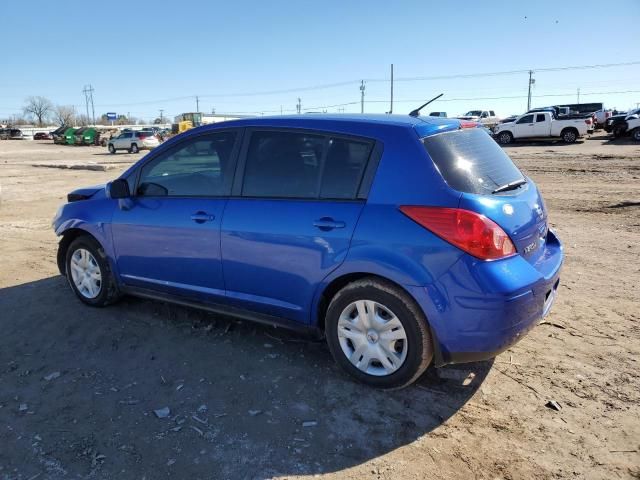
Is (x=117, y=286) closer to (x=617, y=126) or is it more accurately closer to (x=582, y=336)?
(x=582, y=336)

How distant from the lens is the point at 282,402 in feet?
10.7

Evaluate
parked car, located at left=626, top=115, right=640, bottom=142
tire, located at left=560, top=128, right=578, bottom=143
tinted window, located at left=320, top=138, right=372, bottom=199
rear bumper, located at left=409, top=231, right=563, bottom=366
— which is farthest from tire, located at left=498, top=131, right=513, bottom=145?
rear bumper, located at left=409, top=231, right=563, bottom=366

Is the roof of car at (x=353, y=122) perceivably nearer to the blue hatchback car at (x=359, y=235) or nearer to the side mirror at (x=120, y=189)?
the blue hatchback car at (x=359, y=235)

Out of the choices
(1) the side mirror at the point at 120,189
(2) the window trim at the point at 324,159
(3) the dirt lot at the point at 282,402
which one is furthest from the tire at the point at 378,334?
(1) the side mirror at the point at 120,189

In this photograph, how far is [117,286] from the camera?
469cm

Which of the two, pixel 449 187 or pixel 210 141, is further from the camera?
pixel 210 141

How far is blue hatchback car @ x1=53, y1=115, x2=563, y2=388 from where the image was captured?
2.96 meters

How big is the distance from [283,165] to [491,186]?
4.70ft

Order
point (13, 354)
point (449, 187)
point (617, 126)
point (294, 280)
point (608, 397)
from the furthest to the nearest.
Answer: point (617, 126) → point (13, 354) → point (294, 280) → point (608, 397) → point (449, 187)

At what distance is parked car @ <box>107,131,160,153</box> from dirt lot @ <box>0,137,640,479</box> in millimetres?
36175

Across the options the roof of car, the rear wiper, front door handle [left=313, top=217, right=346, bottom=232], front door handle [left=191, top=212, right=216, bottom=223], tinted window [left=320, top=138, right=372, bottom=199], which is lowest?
front door handle [left=191, top=212, right=216, bottom=223]

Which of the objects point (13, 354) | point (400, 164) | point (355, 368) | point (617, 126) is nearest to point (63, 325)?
point (13, 354)

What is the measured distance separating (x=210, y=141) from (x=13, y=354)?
228 cm

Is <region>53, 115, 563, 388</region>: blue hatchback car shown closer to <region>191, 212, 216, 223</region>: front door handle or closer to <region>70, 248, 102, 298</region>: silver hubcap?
<region>191, 212, 216, 223</region>: front door handle
